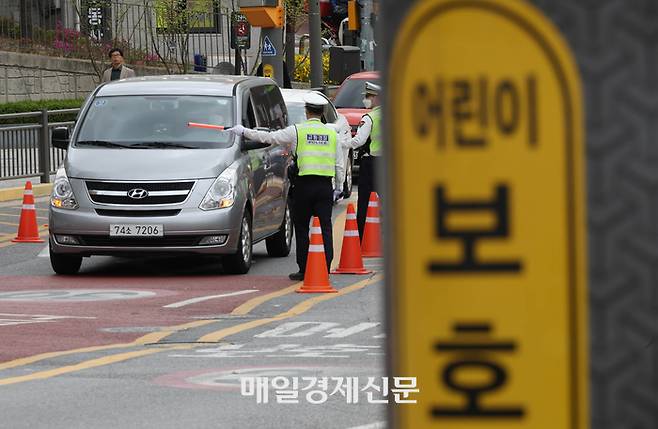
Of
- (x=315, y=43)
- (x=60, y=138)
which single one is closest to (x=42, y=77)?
(x=315, y=43)

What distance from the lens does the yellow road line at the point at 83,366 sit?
9008 millimetres

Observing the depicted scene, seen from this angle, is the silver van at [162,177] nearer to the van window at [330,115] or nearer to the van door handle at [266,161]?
the van door handle at [266,161]

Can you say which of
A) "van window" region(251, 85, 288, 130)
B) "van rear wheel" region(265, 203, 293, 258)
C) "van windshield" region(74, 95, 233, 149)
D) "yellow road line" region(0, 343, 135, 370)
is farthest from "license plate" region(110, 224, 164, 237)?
"yellow road line" region(0, 343, 135, 370)

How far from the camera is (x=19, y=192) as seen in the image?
24.2 metres

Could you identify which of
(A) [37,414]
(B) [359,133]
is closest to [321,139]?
(B) [359,133]

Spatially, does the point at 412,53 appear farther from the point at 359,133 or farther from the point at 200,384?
the point at 359,133

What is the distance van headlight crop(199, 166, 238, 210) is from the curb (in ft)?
31.8

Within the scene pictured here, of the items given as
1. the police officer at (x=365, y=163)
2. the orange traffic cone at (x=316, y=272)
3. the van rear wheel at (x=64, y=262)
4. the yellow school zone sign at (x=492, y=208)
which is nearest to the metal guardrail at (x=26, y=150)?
the police officer at (x=365, y=163)

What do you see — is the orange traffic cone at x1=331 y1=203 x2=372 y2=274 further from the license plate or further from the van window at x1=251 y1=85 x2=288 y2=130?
the license plate

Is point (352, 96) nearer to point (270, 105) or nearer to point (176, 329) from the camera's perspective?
point (270, 105)

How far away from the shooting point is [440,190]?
1.27m

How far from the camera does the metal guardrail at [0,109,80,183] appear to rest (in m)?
23.8

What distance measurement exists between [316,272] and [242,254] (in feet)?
4.64

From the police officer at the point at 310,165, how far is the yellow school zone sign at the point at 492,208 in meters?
13.4
